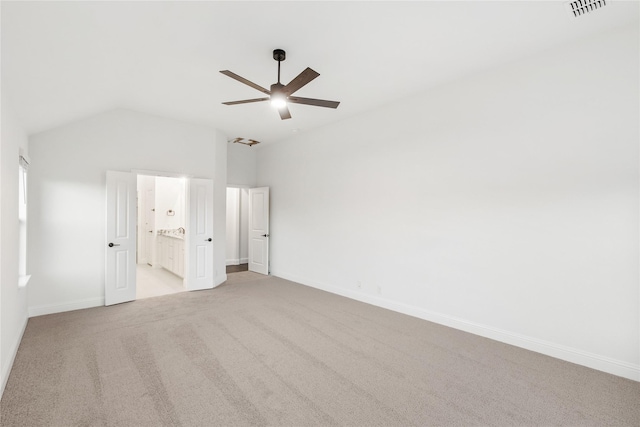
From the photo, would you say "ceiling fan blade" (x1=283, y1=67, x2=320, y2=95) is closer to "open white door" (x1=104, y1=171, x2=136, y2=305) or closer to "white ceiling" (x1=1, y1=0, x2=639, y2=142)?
"white ceiling" (x1=1, y1=0, x2=639, y2=142)

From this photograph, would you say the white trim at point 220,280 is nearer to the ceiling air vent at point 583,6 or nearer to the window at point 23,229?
the window at point 23,229

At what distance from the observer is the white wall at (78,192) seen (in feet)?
13.4

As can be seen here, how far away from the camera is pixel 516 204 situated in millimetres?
3301

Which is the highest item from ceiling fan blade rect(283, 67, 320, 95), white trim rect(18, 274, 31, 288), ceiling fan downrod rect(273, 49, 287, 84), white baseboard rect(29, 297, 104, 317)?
ceiling fan downrod rect(273, 49, 287, 84)

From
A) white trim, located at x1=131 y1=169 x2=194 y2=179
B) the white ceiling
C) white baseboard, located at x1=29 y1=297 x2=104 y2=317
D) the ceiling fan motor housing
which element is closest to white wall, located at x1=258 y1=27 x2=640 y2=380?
the white ceiling

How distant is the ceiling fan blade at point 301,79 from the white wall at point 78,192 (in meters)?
3.40

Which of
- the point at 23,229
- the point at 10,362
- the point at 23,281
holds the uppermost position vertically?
the point at 23,229

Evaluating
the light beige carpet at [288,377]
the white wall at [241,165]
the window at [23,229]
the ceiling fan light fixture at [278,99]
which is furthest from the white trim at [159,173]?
the ceiling fan light fixture at [278,99]

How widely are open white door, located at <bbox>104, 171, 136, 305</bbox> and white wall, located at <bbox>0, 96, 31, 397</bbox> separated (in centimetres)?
124

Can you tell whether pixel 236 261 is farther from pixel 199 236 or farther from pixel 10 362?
pixel 10 362

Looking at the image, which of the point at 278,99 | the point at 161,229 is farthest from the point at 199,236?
the point at 278,99

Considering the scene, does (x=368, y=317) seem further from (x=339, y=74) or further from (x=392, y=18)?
(x=392, y=18)

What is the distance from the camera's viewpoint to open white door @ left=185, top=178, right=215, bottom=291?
5359mm

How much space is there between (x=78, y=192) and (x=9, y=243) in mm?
1818
